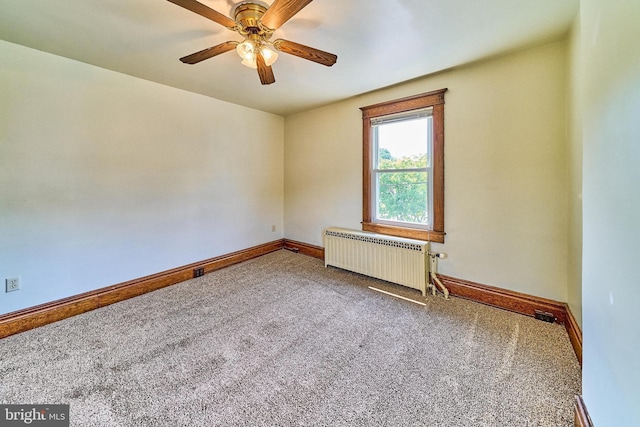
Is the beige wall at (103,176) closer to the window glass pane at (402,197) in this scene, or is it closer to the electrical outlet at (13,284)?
the electrical outlet at (13,284)

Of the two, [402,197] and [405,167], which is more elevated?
[405,167]

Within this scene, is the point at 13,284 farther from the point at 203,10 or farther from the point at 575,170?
the point at 575,170

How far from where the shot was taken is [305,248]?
4262mm

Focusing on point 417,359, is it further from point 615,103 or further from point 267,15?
point 267,15

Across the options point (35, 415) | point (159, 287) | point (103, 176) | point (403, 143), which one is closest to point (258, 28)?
point (403, 143)

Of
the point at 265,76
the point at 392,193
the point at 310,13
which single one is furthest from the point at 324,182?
the point at 310,13

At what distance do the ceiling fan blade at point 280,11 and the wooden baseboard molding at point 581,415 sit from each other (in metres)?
2.43

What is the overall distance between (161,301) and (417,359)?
8.38 ft

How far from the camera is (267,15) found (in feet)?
4.74

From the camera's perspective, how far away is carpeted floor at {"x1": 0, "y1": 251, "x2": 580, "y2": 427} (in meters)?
1.34

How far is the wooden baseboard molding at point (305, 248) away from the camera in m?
4.07

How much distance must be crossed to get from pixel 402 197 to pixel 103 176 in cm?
340

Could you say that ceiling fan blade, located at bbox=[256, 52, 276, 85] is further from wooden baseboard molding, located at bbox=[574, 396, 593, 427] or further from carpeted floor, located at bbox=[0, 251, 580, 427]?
wooden baseboard molding, located at bbox=[574, 396, 593, 427]

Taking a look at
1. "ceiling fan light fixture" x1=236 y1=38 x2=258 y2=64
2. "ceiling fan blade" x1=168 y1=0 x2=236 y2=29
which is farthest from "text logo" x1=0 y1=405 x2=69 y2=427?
"ceiling fan light fixture" x1=236 y1=38 x2=258 y2=64
